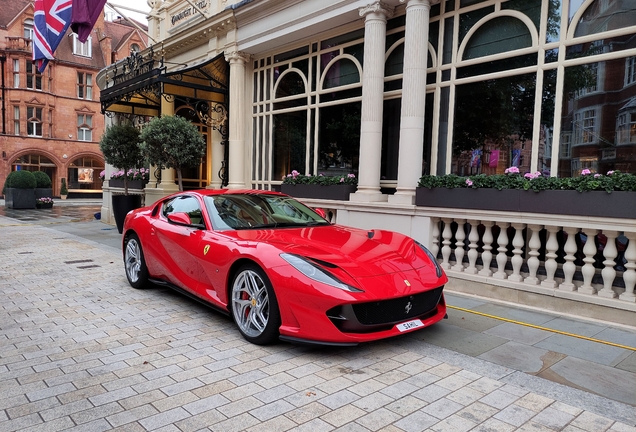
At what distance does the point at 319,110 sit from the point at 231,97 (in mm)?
3043

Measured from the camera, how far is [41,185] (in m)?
24.2

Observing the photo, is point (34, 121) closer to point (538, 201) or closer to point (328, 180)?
point (328, 180)

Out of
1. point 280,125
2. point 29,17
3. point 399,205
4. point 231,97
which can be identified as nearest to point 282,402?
point 399,205

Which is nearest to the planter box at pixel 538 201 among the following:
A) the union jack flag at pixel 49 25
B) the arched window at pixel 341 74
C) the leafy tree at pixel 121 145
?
the arched window at pixel 341 74

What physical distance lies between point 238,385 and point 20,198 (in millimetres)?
24814

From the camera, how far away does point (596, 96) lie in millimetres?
6098

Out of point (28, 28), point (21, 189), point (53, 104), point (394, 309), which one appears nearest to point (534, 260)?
point (394, 309)

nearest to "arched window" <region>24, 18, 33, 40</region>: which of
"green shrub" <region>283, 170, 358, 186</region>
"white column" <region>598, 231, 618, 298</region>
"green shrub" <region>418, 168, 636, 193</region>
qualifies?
"green shrub" <region>283, 170, 358, 186</region>

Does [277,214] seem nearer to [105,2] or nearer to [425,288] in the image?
[425,288]

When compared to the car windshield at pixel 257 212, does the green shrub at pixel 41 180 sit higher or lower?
higher

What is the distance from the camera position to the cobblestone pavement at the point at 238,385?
280cm

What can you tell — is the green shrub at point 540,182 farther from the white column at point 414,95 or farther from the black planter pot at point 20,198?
the black planter pot at point 20,198

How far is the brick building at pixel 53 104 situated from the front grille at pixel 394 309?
41.5 m

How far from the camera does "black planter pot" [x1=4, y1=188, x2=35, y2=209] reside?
22.8 meters
